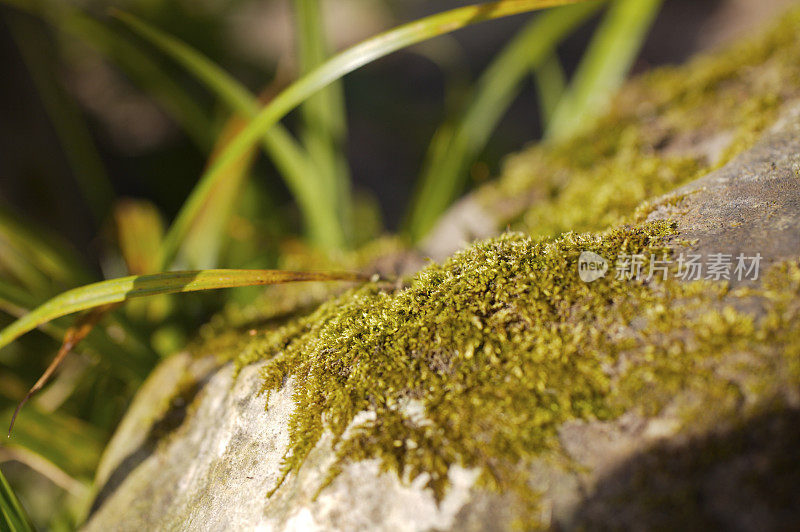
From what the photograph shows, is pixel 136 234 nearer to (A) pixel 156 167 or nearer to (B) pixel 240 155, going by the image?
(B) pixel 240 155

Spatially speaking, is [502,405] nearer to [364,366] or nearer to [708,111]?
[364,366]

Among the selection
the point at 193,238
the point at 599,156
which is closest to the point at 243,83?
the point at 193,238

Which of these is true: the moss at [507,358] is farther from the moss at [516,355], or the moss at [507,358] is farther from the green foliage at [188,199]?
the green foliage at [188,199]

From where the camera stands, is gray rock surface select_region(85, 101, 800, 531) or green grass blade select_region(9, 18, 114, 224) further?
green grass blade select_region(9, 18, 114, 224)

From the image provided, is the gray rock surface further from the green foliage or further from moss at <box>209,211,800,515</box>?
the green foliage

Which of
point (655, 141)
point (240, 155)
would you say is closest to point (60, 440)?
point (240, 155)

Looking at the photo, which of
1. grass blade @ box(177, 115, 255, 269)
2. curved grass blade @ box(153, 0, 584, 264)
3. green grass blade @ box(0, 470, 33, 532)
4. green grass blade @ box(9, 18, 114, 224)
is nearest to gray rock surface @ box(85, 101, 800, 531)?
green grass blade @ box(0, 470, 33, 532)
